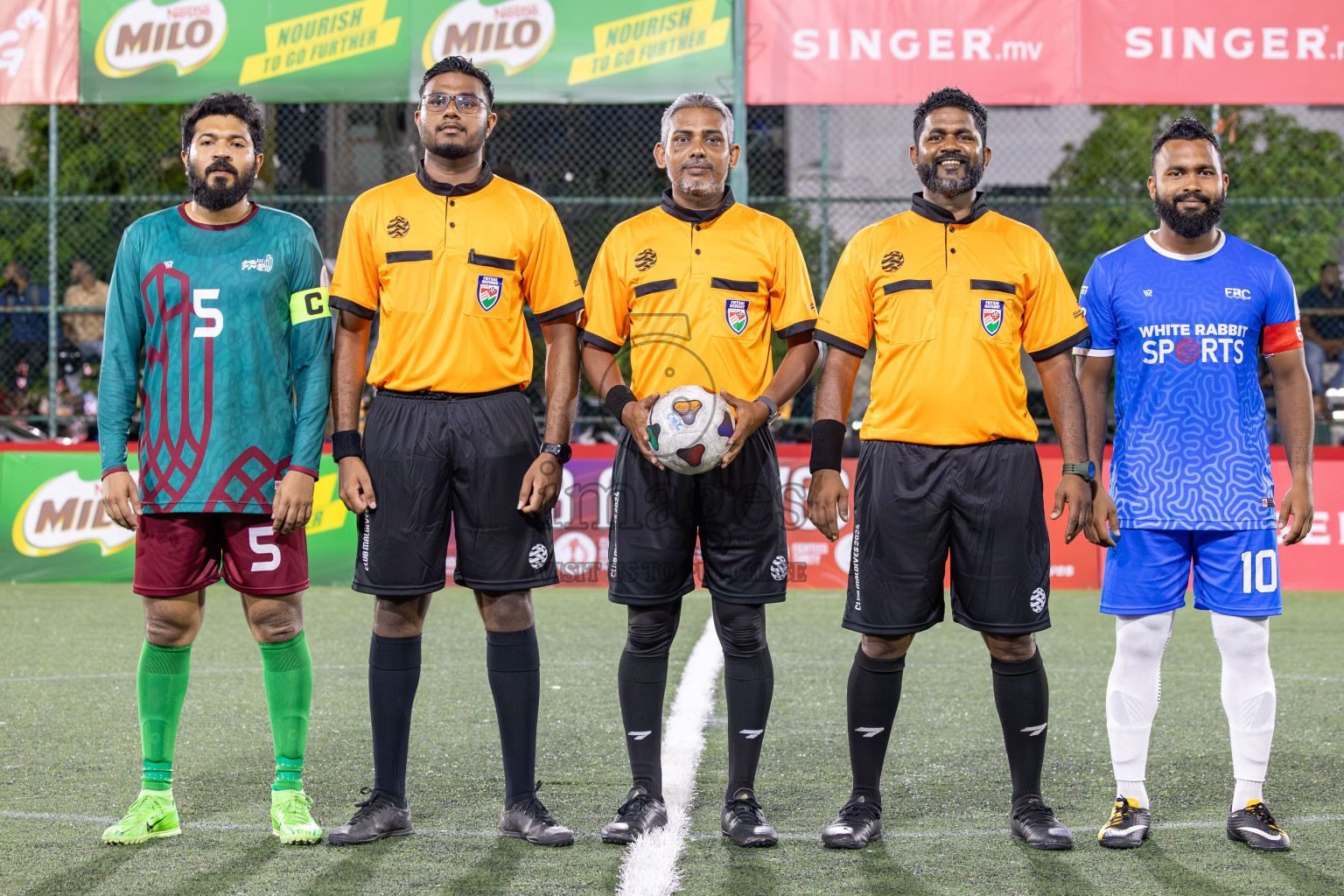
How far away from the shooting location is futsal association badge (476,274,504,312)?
4152mm

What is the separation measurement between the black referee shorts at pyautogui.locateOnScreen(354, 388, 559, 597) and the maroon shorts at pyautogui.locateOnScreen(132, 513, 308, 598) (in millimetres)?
237

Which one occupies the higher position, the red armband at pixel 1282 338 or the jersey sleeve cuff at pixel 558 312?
the jersey sleeve cuff at pixel 558 312

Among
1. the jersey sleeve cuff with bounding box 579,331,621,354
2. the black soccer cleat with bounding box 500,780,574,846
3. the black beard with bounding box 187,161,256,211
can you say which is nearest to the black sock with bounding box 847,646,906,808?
the black soccer cleat with bounding box 500,780,574,846

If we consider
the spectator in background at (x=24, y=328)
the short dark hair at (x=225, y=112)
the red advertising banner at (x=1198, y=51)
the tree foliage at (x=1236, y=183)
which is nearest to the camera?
the short dark hair at (x=225, y=112)

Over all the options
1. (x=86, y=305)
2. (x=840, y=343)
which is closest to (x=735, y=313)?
(x=840, y=343)

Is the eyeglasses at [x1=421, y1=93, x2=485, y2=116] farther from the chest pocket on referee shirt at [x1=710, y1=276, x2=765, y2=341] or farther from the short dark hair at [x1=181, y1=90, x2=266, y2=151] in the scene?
the chest pocket on referee shirt at [x1=710, y1=276, x2=765, y2=341]

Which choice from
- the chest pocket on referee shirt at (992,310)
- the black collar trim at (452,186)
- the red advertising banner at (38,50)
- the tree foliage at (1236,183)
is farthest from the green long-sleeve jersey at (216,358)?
the tree foliage at (1236,183)

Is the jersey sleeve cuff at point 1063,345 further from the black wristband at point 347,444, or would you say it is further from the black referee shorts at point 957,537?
the black wristband at point 347,444

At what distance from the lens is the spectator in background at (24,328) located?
1327cm

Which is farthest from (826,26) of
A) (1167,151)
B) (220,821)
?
(220,821)

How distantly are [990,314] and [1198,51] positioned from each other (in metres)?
7.63

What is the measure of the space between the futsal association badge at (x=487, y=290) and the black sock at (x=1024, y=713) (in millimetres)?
1837

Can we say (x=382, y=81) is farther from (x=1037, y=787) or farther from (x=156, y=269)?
(x=1037, y=787)

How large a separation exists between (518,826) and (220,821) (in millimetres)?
943
